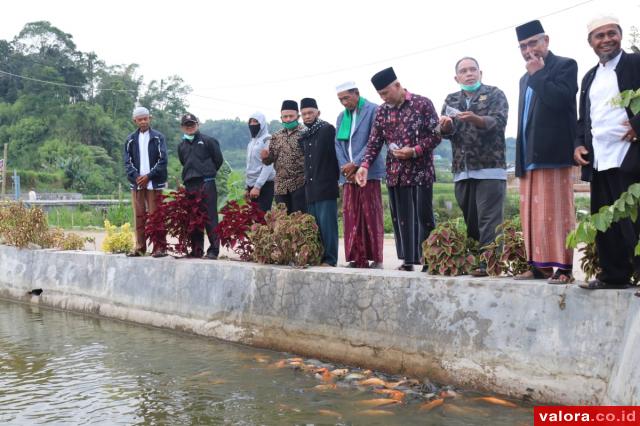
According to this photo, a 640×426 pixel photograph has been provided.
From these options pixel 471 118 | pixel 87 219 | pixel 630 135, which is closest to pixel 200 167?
pixel 471 118

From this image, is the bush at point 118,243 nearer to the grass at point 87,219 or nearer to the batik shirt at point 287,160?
the batik shirt at point 287,160

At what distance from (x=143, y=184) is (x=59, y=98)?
207 feet

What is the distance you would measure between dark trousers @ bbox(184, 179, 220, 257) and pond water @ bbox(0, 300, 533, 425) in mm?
1368

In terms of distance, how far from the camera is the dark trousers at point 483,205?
5.38m

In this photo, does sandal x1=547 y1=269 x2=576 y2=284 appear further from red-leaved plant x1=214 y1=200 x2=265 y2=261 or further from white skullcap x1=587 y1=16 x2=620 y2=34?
red-leaved plant x1=214 y1=200 x2=265 y2=261

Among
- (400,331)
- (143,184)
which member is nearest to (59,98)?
(143,184)

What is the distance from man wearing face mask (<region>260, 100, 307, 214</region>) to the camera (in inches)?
283

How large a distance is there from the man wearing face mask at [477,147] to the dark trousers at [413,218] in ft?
1.15

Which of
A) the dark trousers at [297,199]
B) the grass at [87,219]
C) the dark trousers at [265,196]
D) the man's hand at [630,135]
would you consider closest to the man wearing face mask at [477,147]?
the man's hand at [630,135]

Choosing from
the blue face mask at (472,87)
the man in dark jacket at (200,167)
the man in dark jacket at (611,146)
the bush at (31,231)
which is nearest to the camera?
the man in dark jacket at (611,146)

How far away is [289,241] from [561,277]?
2673 mm

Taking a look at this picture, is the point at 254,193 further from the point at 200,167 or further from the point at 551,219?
the point at 551,219

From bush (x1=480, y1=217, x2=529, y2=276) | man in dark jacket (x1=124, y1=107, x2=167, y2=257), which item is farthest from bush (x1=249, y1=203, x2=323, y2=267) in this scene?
man in dark jacket (x1=124, y1=107, x2=167, y2=257)

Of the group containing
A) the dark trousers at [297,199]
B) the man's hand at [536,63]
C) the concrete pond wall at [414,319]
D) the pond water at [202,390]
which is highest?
the man's hand at [536,63]
